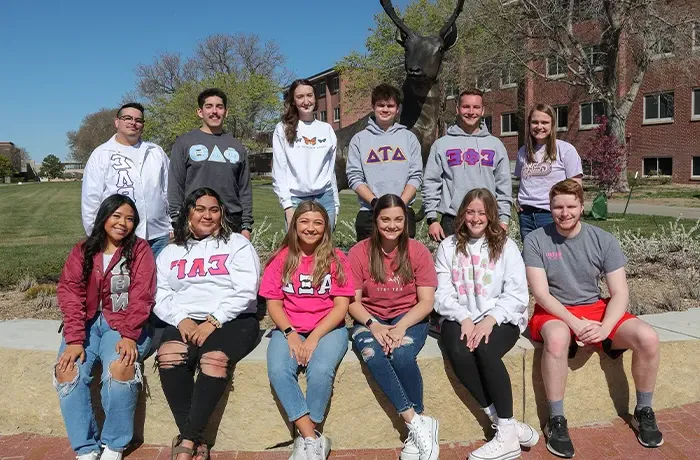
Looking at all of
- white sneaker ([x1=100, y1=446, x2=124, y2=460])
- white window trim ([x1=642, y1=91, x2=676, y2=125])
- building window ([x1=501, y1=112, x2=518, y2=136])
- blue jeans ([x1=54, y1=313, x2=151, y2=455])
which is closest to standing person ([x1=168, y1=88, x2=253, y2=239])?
blue jeans ([x1=54, y1=313, x2=151, y2=455])

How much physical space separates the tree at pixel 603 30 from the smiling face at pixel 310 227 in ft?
62.0

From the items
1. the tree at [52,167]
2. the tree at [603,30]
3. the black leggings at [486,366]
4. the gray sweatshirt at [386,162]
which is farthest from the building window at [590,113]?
the tree at [52,167]

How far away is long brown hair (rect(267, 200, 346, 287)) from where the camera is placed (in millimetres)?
3418

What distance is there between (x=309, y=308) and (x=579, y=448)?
67.6 inches

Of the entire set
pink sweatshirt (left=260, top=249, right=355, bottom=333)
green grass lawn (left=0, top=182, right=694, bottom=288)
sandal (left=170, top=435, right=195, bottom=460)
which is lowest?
sandal (left=170, top=435, right=195, bottom=460)

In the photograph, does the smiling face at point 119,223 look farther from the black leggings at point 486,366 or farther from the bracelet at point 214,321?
the black leggings at point 486,366

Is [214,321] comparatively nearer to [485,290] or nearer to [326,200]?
[326,200]

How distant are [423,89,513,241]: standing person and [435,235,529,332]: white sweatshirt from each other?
46 cm

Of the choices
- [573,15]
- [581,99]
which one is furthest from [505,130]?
[573,15]

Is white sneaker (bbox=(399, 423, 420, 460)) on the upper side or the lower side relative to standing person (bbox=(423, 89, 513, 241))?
lower

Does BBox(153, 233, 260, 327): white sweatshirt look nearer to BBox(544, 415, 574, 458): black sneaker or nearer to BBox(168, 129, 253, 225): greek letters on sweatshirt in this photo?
BBox(168, 129, 253, 225): greek letters on sweatshirt

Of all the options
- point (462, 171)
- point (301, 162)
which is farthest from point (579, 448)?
point (301, 162)

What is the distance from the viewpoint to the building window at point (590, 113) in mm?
29484

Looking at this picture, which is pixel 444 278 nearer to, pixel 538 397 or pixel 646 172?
pixel 538 397
